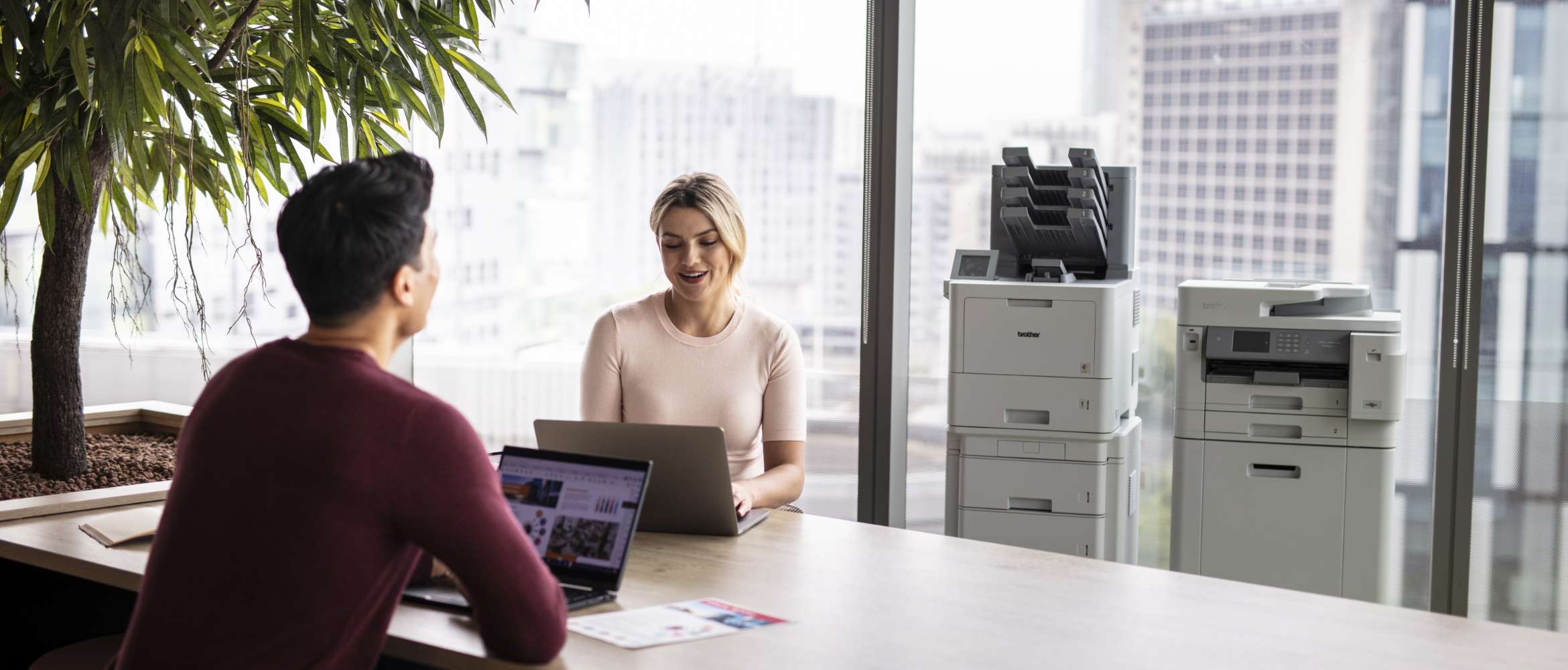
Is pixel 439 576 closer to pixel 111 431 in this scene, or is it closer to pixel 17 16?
pixel 17 16

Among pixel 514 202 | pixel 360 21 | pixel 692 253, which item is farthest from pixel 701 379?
pixel 514 202

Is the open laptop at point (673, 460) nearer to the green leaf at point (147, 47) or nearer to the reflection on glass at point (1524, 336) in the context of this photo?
the green leaf at point (147, 47)

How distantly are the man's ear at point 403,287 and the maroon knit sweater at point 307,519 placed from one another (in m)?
0.10

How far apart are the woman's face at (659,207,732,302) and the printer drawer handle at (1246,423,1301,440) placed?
151 centimetres

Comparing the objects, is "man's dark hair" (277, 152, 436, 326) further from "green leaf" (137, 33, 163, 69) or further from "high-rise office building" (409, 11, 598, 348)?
"high-rise office building" (409, 11, 598, 348)

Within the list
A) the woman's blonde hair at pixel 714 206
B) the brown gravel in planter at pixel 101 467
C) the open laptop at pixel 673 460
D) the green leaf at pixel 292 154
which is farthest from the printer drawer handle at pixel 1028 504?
the brown gravel in planter at pixel 101 467

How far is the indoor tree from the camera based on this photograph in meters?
2.31

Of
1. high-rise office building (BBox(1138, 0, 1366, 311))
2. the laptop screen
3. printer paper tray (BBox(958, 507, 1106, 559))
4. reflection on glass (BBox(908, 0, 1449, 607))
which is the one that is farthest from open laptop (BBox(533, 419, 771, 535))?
high-rise office building (BBox(1138, 0, 1366, 311))

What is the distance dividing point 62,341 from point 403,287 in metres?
1.65

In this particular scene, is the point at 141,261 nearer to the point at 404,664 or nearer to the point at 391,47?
the point at 391,47

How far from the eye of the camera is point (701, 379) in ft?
9.40

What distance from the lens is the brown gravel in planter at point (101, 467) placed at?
2734 mm

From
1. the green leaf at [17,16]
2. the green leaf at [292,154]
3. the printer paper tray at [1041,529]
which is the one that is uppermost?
the green leaf at [17,16]

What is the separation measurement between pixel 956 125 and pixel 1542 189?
1652 mm
